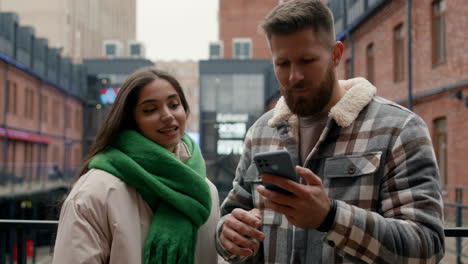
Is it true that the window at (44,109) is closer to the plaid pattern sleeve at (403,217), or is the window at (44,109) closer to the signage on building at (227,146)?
the signage on building at (227,146)

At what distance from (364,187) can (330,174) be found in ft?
0.43

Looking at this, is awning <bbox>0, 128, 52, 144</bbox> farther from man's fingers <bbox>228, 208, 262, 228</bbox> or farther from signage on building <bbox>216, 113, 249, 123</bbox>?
man's fingers <bbox>228, 208, 262, 228</bbox>

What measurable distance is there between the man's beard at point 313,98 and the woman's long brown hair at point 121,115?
86 centimetres

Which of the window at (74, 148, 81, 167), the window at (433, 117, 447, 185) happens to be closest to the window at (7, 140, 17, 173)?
the window at (74, 148, 81, 167)

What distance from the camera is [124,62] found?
42500 mm

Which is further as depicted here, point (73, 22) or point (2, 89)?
point (73, 22)

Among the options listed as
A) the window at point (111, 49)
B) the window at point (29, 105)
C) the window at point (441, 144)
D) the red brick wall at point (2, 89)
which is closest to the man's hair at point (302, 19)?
the window at point (441, 144)

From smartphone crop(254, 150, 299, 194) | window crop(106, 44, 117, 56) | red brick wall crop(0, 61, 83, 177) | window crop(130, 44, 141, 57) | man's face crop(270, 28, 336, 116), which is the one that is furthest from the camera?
window crop(106, 44, 117, 56)

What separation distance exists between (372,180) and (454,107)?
11912mm

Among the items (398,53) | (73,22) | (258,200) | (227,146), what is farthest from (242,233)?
(73,22)

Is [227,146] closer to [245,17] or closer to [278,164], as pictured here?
[245,17]

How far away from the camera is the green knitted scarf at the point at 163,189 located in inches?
78.7

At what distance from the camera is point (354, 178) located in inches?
60.6

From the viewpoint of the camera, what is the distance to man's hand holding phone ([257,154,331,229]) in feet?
3.95
